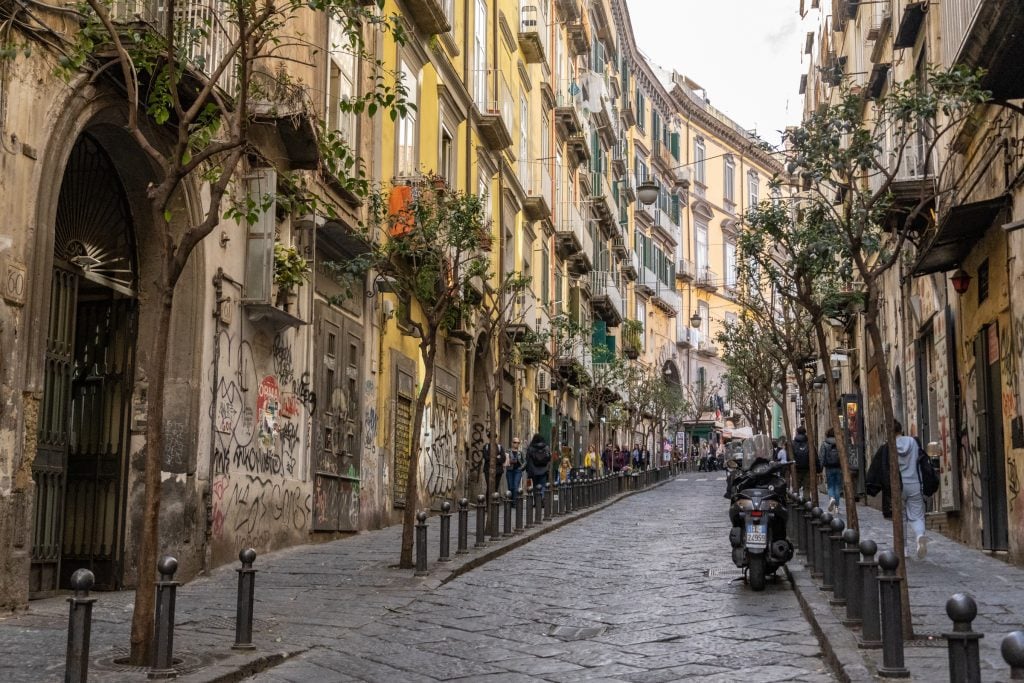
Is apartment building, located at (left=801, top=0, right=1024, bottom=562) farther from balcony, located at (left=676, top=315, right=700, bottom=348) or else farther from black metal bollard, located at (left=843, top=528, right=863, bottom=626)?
balcony, located at (left=676, top=315, right=700, bottom=348)

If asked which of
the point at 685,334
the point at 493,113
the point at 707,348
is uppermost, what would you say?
the point at 685,334

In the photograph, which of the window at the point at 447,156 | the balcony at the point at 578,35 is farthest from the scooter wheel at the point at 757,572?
the balcony at the point at 578,35

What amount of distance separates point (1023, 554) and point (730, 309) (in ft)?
202

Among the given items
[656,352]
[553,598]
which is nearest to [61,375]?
[553,598]

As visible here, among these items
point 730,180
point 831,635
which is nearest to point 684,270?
point 730,180

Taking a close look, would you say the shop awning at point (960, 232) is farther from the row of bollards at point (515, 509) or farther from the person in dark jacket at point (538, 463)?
the person in dark jacket at point (538, 463)

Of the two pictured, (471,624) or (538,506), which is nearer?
(471,624)

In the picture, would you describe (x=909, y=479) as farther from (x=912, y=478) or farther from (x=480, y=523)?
(x=480, y=523)

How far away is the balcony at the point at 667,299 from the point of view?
62.0 m

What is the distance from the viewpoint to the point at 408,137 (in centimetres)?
2144

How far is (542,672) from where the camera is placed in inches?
340

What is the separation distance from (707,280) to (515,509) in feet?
159

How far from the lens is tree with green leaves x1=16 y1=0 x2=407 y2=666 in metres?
8.20

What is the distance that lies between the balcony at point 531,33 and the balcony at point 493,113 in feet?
11.0
